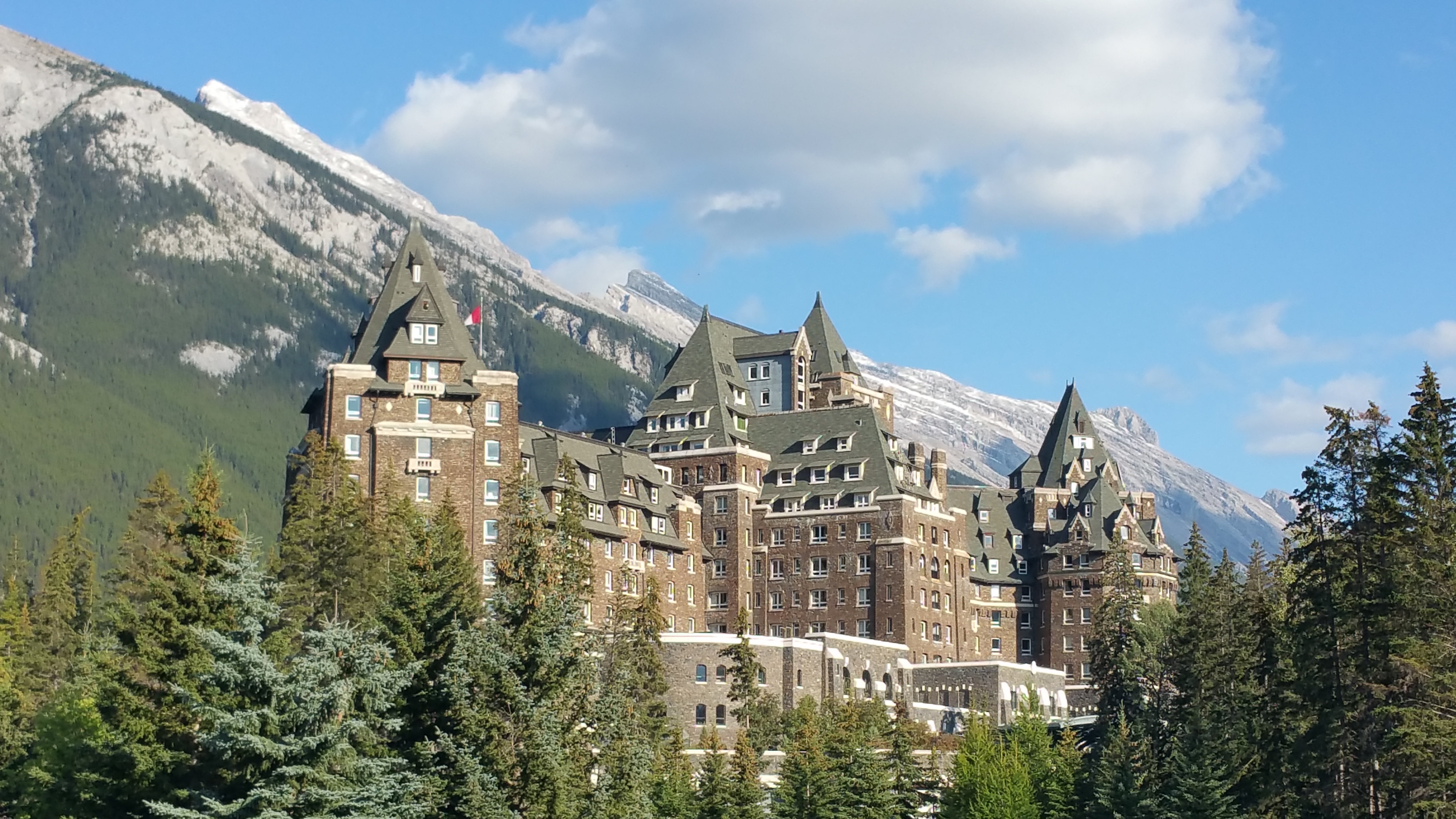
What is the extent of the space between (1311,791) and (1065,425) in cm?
8681

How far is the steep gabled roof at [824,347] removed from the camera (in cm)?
16300

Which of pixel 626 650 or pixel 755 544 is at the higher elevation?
pixel 755 544

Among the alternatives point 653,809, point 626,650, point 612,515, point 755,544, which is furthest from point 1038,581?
point 653,809

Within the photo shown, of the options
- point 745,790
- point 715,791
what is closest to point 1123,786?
point 745,790

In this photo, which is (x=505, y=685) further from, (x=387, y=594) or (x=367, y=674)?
(x=387, y=594)

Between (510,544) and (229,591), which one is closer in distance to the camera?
(229,591)

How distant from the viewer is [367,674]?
6331cm

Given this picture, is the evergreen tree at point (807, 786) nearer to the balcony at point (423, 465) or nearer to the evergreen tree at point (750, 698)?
the evergreen tree at point (750, 698)

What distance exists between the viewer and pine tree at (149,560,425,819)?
192 feet

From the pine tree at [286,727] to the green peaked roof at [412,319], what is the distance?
176 ft

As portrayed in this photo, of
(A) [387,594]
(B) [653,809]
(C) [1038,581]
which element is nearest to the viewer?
(A) [387,594]

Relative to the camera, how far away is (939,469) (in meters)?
150

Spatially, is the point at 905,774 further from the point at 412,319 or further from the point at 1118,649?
the point at 412,319

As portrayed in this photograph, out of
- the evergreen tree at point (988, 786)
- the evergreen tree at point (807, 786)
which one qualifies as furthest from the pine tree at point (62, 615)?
the evergreen tree at point (988, 786)
